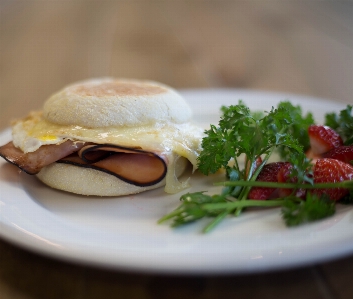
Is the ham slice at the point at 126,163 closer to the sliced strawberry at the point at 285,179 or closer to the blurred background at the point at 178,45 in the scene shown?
the sliced strawberry at the point at 285,179

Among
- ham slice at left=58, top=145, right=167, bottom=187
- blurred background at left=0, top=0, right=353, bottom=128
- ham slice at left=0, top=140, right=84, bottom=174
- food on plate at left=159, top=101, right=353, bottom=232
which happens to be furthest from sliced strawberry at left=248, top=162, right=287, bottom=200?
blurred background at left=0, top=0, right=353, bottom=128

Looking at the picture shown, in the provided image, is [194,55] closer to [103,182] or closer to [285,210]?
[103,182]

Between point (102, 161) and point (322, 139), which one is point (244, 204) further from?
point (322, 139)

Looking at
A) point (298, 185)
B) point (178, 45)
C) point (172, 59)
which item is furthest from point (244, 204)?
point (178, 45)

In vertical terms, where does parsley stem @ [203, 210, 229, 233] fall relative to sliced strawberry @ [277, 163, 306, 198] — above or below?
below

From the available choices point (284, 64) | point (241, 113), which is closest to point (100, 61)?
point (284, 64)

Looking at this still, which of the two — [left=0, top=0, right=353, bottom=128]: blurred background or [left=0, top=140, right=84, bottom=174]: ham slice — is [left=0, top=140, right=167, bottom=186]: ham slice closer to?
[left=0, top=140, right=84, bottom=174]: ham slice
